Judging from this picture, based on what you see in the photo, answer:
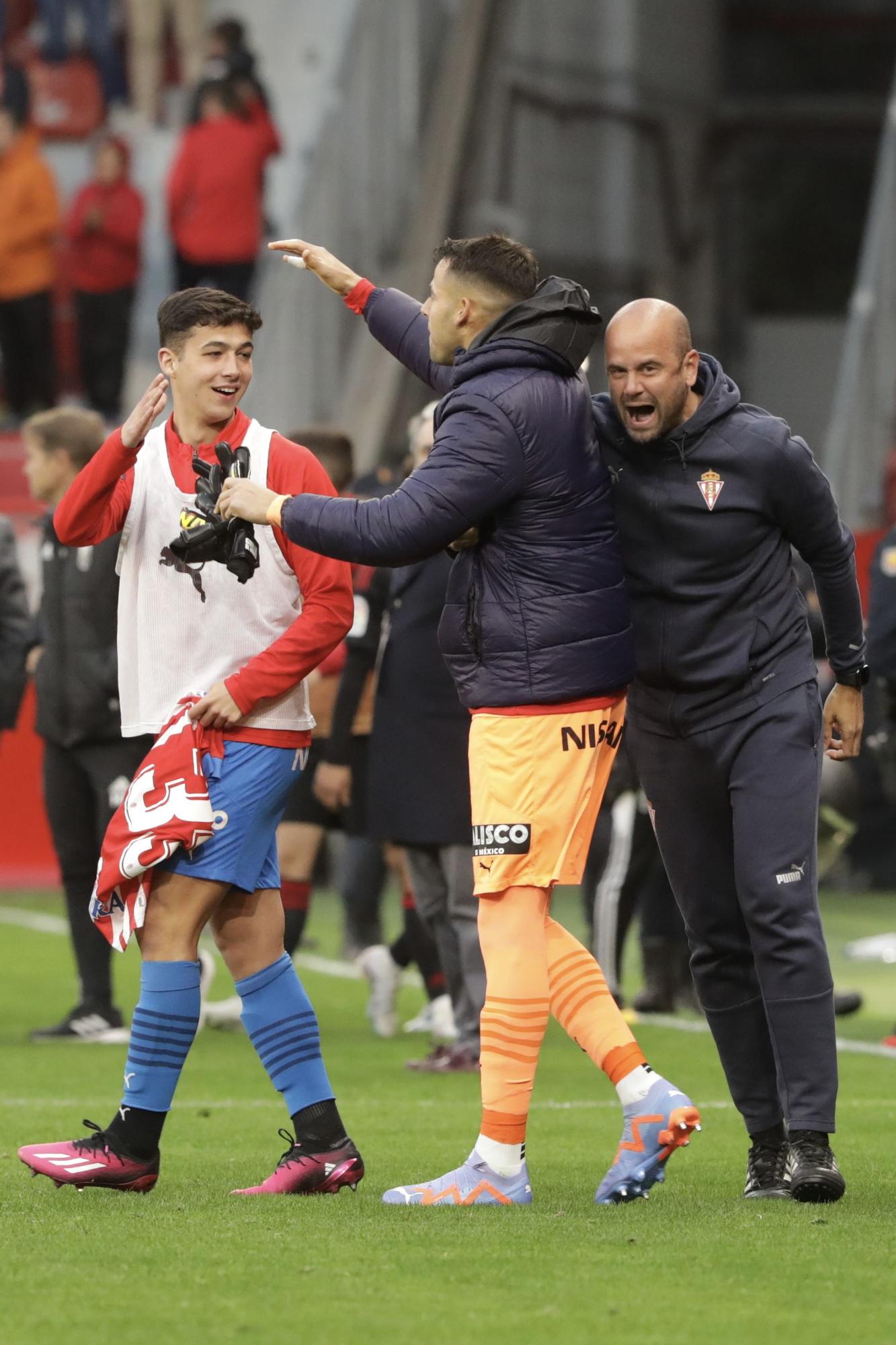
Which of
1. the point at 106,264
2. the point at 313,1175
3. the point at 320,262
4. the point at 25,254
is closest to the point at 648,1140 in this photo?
the point at 313,1175

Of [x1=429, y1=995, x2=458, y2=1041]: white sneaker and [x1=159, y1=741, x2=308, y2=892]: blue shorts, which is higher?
[x1=159, y1=741, x2=308, y2=892]: blue shorts

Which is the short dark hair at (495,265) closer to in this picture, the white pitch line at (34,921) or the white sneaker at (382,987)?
the white sneaker at (382,987)

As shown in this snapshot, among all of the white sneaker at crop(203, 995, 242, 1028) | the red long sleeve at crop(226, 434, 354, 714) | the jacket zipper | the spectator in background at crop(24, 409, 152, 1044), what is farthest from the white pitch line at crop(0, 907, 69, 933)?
the jacket zipper

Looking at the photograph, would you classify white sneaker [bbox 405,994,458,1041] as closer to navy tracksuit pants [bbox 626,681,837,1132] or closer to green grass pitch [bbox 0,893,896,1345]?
green grass pitch [bbox 0,893,896,1345]

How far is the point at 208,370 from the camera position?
17.4ft

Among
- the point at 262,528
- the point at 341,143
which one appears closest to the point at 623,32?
the point at 341,143

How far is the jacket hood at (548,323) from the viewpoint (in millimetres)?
5094

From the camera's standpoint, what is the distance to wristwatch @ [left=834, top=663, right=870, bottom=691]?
550 centimetres

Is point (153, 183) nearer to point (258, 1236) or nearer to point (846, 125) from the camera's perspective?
point (846, 125)

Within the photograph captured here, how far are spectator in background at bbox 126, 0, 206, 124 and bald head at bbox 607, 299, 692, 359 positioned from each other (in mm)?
15662

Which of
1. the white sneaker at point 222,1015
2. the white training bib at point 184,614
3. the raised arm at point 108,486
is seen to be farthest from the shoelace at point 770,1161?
the white sneaker at point 222,1015

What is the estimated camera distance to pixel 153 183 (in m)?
20.6

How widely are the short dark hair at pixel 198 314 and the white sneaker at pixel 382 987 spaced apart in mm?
3963

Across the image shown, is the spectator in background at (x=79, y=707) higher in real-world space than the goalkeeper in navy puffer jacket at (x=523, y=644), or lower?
lower
